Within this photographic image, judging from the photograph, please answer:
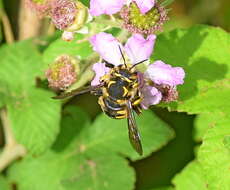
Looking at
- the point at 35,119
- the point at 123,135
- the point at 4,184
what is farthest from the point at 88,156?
the point at 4,184

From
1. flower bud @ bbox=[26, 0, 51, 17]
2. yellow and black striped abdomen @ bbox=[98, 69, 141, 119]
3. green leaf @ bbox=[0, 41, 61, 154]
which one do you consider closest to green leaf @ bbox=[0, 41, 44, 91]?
green leaf @ bbox=[0, 41, 61, 154]

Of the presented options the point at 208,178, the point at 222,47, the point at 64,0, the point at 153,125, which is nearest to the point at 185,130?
the point at 153,125

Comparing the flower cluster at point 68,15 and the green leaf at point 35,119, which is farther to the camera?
the green leaf at point 35,119

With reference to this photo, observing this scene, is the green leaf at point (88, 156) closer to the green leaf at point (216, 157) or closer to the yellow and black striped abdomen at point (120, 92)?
the green leaf at point (216, 157)

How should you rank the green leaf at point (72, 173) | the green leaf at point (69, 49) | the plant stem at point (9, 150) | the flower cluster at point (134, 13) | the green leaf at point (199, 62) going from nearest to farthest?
1. the flower cluster at point (134, 13)
2. the green leaf at point (199, 62)
3. the green leaf at point (69, 49)
4. the green leaf at point (72, 173)
5. the plant stem at point (9, 150)

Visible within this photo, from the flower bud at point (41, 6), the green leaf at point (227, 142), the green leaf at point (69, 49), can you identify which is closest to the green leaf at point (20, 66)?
the green leaf at point (69, 49)

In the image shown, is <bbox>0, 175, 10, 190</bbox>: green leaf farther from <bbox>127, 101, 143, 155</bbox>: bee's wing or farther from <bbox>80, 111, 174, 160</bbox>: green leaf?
<bbox>127, 101, 143, 155</bbox>: bee's wing

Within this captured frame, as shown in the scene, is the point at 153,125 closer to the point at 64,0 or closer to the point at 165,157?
the point at 165,157
